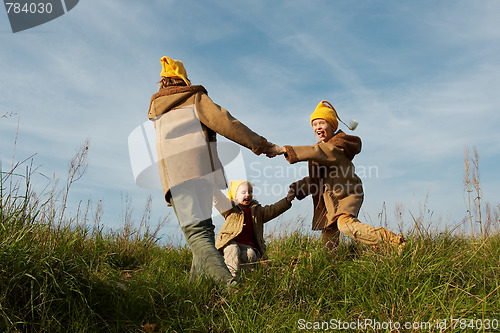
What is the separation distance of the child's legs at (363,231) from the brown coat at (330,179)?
86 millimetres

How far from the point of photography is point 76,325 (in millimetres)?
2756

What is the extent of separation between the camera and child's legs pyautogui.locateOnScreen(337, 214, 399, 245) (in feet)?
12.5

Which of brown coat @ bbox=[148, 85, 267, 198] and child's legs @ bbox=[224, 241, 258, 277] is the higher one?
brown coat @ bbox=[148, 85, 267, 198]

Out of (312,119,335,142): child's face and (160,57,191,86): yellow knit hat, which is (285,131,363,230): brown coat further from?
(160,57,191,86): yellow knit hat

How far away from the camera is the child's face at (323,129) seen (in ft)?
15.0

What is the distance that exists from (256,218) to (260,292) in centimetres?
144

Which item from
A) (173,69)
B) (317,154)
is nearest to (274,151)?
(317,154)

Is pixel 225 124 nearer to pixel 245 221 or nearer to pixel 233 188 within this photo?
pixel 233 188

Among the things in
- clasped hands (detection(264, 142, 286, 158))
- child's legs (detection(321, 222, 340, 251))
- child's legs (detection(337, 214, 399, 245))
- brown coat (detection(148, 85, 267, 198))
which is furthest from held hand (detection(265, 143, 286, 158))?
child's legs (detection(321, 222, 340, 251))

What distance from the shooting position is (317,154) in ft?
13.6

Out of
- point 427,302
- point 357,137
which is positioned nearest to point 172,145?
point 357,137

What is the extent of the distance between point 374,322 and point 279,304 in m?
0.73

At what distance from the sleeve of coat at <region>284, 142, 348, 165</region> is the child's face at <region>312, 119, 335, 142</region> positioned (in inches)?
11.4

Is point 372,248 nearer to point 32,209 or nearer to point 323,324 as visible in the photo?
point 323,324
